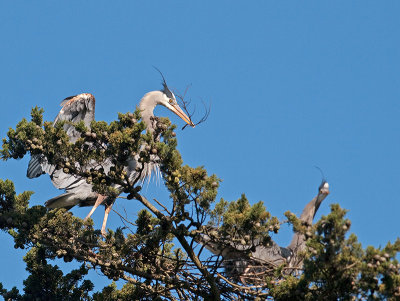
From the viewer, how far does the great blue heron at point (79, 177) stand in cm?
964

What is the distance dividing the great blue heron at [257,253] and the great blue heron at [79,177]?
156cm

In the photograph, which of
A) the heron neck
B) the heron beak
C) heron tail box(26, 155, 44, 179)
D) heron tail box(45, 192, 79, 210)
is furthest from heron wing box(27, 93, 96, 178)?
the heron beak

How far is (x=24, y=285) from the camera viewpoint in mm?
8234

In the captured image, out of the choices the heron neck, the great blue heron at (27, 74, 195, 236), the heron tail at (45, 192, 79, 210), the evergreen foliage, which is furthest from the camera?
the heron neck

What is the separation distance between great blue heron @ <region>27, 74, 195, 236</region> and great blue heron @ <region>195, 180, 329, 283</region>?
1.56 metres

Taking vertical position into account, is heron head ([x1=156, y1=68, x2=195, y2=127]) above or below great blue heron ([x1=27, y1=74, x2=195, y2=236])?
above

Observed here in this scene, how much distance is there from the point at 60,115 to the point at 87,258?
288cm

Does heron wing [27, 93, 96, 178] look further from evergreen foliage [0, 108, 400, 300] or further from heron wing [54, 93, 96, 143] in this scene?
evergreen foliage [0, 108, 400, 300]

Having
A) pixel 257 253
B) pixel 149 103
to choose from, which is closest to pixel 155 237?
pixel 257 253

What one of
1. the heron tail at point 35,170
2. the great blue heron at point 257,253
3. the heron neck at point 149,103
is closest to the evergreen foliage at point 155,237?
the great blue heron at point 257,253

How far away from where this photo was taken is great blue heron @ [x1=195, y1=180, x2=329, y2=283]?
6.89m

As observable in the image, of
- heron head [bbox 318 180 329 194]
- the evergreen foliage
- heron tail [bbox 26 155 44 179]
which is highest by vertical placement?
heron head [bbox 318 180 329 194]

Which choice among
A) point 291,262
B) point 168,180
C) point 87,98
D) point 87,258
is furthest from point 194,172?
point 87,98

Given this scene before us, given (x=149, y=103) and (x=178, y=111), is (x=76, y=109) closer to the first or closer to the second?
(x=149, y=103)
